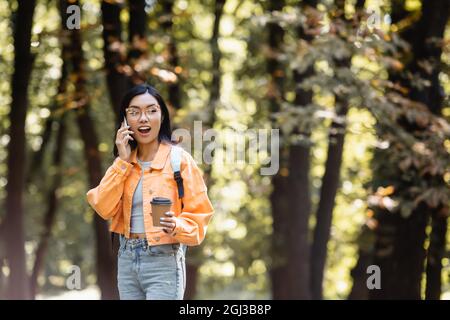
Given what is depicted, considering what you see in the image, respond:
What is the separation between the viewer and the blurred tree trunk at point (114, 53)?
1010cm

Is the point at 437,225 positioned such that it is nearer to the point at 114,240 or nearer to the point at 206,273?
the point at 114,240

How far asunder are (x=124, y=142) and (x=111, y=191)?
28cm

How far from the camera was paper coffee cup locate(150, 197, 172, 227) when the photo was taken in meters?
4.32

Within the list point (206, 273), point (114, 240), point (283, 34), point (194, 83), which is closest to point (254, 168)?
point (194, 83)

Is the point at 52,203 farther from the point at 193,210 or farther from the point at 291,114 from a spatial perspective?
the point at 193,210

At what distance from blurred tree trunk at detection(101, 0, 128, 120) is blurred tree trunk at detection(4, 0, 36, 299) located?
2.25m

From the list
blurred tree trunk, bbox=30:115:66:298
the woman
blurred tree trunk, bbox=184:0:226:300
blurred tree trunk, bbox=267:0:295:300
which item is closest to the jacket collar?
the woman

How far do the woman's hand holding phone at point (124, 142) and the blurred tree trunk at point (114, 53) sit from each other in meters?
5.39

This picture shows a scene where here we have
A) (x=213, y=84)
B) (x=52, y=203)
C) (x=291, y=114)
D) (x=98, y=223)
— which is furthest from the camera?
(x=52, y=203)

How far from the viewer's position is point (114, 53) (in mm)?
10477

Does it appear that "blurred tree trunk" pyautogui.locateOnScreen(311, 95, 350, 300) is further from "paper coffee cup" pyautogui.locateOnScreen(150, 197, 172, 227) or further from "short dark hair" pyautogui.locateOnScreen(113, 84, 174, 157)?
"paper coffee cup" pyautogui.locateOnScreen(150, 197, 172, 227)

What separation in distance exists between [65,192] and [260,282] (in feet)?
20.1

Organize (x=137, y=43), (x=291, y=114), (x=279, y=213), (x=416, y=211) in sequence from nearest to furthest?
(x=291, y=114)
(x=137, y=43)
(x=416, y=211)
(x=279, y=213)

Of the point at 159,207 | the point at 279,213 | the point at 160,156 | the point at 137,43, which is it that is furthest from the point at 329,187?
the point at 159,207
